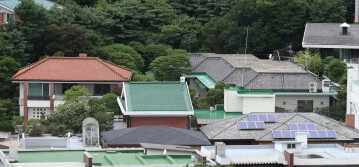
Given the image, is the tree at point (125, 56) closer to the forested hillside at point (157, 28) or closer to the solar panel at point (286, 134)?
the forested hillside at point (157, 28)

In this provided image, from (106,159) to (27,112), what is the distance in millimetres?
24023

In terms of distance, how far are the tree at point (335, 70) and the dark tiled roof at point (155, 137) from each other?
26.3 metres

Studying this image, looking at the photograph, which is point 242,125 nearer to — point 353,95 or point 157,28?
point 353,95

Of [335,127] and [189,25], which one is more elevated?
[189,25]

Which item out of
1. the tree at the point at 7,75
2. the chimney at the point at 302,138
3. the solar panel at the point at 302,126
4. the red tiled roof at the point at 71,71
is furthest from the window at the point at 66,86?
the chimney at the point at 302,138

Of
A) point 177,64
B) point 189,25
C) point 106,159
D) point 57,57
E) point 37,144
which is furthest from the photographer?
point 189,25

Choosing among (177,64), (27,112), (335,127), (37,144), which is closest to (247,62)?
(177,64)

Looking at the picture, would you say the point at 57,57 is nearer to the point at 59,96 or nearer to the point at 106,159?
the point at 59,96

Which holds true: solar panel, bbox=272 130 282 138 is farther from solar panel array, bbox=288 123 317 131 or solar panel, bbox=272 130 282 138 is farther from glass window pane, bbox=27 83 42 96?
glass window pane, bbox=27 83 42 96

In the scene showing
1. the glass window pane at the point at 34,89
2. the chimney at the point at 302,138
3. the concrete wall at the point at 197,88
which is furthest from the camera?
the concrete wall at the point at 197,88

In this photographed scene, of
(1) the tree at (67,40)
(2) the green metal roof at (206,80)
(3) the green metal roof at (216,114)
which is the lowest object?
(3) the green metal roof at (216,114)

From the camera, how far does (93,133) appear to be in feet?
174

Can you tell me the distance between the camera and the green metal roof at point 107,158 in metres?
44.5

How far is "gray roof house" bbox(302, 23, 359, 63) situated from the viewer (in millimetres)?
86812
